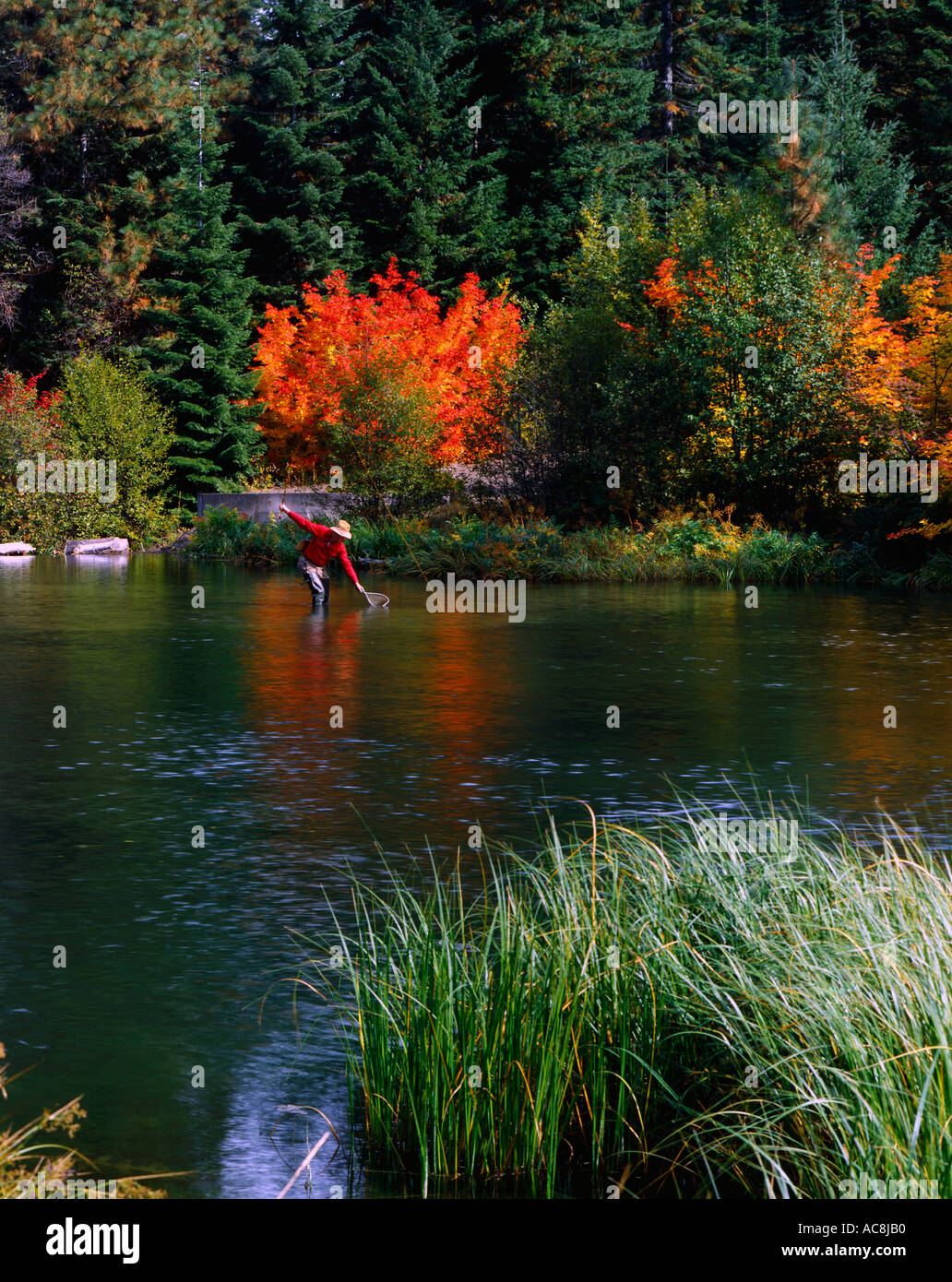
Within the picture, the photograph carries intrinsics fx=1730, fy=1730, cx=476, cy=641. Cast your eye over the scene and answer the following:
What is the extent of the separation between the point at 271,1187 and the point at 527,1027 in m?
0.93

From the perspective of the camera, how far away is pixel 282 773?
41.3ft

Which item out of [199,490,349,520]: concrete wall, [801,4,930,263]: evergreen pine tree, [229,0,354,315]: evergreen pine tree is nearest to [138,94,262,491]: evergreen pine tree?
[199,490,349,520]: concrete wall

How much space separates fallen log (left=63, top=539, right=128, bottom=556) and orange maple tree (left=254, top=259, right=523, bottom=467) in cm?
675

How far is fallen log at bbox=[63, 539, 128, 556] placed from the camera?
48875 mm

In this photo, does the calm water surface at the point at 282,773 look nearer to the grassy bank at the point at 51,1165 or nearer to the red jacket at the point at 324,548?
the grassy bank at the point at 51,1165

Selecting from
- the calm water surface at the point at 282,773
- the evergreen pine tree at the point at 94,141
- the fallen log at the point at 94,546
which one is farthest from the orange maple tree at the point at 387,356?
the calm water surface at the point at 282,773

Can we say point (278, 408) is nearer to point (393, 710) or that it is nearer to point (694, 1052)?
point (393, 710)

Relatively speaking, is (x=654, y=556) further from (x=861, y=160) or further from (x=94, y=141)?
(x=94, y=141)

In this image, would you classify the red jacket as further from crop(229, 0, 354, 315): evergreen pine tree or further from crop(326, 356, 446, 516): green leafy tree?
crop(229, 0, 354, 315): evergreen pine tree

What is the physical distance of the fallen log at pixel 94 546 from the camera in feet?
160

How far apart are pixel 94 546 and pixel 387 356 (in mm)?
11395

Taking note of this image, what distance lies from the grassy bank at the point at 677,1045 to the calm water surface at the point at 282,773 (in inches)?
16.5

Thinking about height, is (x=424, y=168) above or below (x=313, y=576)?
above

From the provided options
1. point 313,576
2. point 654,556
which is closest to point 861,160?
point 654,556
